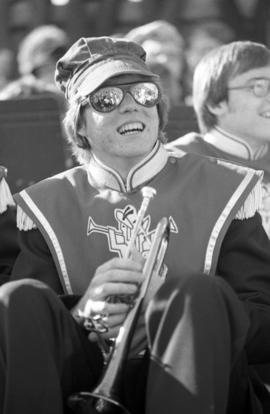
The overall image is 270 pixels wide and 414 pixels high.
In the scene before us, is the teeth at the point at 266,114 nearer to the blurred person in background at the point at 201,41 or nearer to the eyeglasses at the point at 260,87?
the eyeglasses at the point at 260,87

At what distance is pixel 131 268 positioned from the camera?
3.73m

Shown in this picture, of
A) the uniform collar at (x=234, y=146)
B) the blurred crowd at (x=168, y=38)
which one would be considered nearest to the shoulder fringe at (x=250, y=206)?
the uniform collar at (x=234, y=146)

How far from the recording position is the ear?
17.5 ft

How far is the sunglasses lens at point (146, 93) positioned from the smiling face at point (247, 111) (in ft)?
3.42

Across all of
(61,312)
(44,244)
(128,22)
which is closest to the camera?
(61,312)

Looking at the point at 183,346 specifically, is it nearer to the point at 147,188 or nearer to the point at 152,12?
the point at 147,188

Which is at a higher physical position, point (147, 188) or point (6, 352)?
point (147, 188)

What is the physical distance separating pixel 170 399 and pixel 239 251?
0.85 m

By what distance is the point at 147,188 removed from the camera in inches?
154

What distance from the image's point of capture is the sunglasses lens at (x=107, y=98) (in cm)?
423

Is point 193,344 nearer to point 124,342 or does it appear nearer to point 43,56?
point 124,342

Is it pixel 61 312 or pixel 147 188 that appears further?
pixel 147 188

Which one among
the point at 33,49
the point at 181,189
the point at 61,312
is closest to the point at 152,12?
the point at 33,49

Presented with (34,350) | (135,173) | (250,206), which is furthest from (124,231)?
(34,350)
